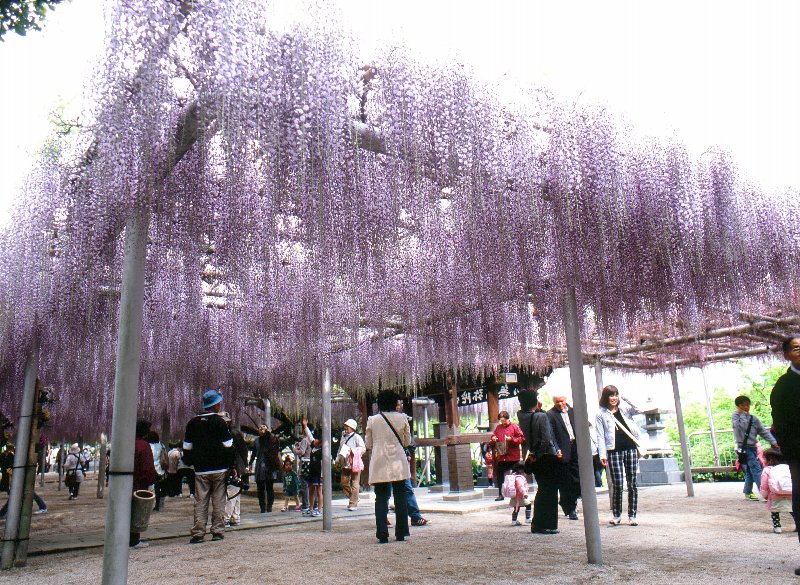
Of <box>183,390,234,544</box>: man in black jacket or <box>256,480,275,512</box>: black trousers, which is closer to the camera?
<box>183,390,234,544</box>: man in black jacket

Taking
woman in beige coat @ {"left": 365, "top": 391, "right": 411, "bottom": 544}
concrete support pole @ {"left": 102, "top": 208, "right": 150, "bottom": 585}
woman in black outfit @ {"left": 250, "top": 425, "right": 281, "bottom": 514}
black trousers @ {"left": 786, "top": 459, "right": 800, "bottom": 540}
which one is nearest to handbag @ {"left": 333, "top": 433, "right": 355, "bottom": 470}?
woman in black outfit @ {"left": 250, "top": 425, "right": 281, "bottom": 514}

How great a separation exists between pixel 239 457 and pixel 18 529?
358 cm

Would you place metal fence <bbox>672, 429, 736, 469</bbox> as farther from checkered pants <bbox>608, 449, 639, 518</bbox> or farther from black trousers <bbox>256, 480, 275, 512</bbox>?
black trousers <bbox>256, 480, 275, 512</bbox>

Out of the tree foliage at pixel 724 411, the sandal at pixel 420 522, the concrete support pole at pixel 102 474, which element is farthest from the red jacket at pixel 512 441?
the concrete support pole at pixel 102 474

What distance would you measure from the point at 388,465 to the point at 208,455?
1.75m

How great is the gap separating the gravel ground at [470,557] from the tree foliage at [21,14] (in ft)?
11.9

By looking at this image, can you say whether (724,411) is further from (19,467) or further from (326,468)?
(19,467)

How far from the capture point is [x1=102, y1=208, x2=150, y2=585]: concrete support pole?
308 centimetres

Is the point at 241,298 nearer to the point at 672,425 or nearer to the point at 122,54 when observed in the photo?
the point at 122,54

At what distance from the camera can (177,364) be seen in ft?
32.3

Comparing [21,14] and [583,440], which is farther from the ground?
[21,14]

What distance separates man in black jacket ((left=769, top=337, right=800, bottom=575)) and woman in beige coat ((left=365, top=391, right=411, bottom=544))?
9.54 feet

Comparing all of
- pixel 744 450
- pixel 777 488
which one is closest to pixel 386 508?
pixel 777 488

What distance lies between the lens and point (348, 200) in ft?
13.6
